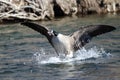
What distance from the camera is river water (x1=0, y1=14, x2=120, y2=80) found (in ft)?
38.3

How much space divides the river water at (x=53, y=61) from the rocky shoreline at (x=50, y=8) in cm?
644

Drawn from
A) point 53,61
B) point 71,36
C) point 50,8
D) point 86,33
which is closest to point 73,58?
point 53,61

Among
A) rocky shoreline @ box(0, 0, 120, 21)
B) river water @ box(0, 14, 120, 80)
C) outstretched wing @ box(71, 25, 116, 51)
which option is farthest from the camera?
rocky shoreline @ box(0, 0, 120, 21)

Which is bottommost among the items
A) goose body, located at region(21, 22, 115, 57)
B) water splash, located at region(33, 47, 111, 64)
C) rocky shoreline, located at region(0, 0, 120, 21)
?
rocky shoreline, located at region(0, 0, 120, 21)

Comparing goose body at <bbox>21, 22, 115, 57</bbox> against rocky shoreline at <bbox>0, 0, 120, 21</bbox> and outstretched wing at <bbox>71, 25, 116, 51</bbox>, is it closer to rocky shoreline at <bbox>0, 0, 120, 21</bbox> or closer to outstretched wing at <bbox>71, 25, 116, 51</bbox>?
outstretched wing at <bbox>71, 25, 116, 51</bbox>

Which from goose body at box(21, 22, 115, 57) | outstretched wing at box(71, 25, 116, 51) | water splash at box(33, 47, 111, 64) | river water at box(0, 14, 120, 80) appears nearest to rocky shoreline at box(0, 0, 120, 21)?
river water at box(0, 14, 120, 80)

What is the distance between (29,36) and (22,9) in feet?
22.8

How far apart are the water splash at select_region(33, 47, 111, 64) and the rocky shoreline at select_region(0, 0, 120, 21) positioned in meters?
11.4

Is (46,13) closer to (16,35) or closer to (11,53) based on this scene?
(16,35)

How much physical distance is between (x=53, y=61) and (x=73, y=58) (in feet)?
2.07

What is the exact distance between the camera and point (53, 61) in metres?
13.6

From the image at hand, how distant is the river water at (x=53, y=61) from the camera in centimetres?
1169

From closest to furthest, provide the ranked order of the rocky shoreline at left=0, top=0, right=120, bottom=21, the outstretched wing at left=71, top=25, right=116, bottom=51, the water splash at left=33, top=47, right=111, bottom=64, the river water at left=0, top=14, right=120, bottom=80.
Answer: the river water at left=0, top=14, right=120, bottom=80 < the outstretched wing at left=71, top=25, right=116, bottom=51 < the water splash at left=33, top=47, right=111, bottom=64 < the rocky shoreline at left=0, top=0, right=120, bottom=21

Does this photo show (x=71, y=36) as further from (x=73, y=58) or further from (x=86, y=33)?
(x=73, y=58)
